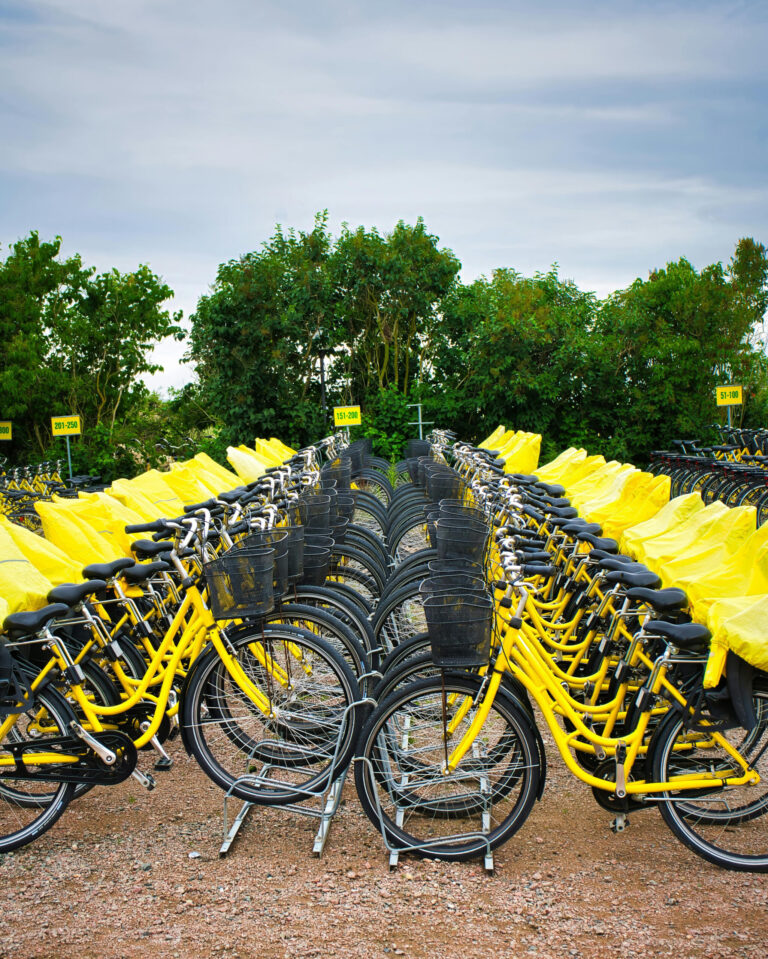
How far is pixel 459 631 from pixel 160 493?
10.5 feet

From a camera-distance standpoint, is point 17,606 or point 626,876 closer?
point 626,876

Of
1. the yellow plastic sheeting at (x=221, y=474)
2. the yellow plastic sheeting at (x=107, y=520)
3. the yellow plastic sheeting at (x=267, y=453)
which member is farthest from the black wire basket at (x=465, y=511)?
the yellow plastic sheeting at (x=267, y=453)

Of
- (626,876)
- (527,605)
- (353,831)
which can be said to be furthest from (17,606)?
(626,876)

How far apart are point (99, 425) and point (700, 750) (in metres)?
13.6

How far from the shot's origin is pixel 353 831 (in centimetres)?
315

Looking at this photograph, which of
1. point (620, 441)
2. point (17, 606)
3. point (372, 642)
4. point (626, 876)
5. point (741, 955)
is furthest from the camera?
point (620, 441)

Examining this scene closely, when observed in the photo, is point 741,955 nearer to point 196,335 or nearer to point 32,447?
point 196,335

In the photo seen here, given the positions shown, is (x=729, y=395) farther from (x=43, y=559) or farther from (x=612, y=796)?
(x=43, y=559)

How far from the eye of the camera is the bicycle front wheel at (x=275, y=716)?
3.24 meters

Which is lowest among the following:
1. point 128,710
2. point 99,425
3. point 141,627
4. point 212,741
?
point 212,741

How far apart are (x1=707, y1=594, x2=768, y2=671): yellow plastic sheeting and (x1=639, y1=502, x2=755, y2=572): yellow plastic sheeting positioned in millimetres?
624

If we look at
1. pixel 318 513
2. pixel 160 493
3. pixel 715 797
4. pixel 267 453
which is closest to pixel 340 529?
pixel 318 513

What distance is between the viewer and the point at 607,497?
16.0ft

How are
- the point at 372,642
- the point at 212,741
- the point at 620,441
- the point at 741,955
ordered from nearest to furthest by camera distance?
the point at 741,955 → the point at 212,741 → the point at 372,642 → the point at 620,441
